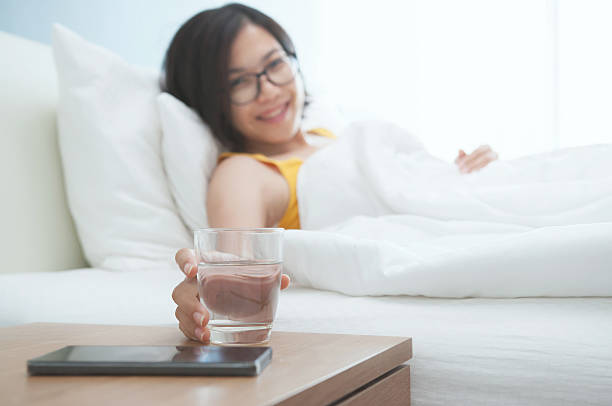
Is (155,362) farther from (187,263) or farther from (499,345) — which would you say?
(499,345)

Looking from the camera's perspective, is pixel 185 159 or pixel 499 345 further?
pixel 185 159

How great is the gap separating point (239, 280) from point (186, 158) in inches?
34.0

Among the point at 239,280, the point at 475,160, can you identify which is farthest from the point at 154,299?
the point at 475,160

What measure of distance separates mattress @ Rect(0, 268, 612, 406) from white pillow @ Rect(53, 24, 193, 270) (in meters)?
0.39

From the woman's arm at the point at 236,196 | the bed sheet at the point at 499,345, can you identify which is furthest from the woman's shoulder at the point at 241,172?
the bed sheet at the point at 499,345

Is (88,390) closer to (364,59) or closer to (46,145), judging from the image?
(46,145)

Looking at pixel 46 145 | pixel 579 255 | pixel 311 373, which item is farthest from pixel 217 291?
pixel 46 145

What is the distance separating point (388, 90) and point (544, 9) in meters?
0.90

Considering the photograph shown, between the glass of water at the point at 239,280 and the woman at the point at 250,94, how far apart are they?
762mm

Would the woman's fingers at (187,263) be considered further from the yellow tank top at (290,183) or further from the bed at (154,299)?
the yellow tank top at (290,183)

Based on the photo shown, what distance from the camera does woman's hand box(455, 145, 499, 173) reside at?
1391 mm

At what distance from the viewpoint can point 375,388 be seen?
0.50m

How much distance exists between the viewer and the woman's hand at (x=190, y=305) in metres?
0.56

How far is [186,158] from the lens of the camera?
134cm
